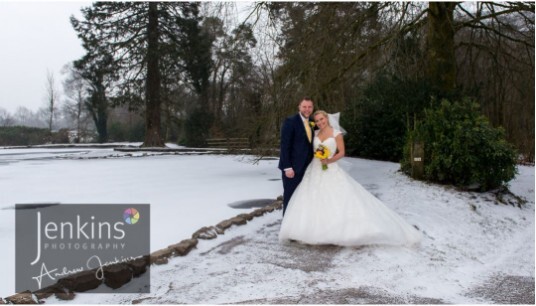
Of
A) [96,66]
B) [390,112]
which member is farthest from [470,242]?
[96,66]

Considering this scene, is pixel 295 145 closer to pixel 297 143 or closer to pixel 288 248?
pixel 297 143

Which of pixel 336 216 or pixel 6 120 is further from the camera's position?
pixel 6 120

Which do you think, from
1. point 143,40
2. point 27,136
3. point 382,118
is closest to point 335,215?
point 382,118

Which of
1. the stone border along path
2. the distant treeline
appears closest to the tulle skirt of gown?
the stone border along path

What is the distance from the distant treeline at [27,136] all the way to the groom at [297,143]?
3530cm

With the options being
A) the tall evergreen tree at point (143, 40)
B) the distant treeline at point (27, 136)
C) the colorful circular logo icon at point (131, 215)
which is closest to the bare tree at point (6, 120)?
the distant treeline at point (27, 136)

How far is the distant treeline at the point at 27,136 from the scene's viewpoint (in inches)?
1364

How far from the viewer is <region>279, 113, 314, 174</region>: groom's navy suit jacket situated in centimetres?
493

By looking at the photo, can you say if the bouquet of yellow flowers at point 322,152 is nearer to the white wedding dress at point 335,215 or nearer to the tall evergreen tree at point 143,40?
the white wedding dress at point 335,215

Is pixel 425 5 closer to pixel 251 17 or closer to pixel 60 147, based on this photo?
pixel 251 17

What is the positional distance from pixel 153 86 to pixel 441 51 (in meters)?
16.3

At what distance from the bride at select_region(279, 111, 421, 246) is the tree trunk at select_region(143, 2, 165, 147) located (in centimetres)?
1870

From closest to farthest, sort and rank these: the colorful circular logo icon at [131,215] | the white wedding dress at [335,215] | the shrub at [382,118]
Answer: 1. the white wedding dress at [335,215]
2. the colorful circular logo icon at [131,215]
3. the shrub at [382,118]

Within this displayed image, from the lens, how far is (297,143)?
497cm
